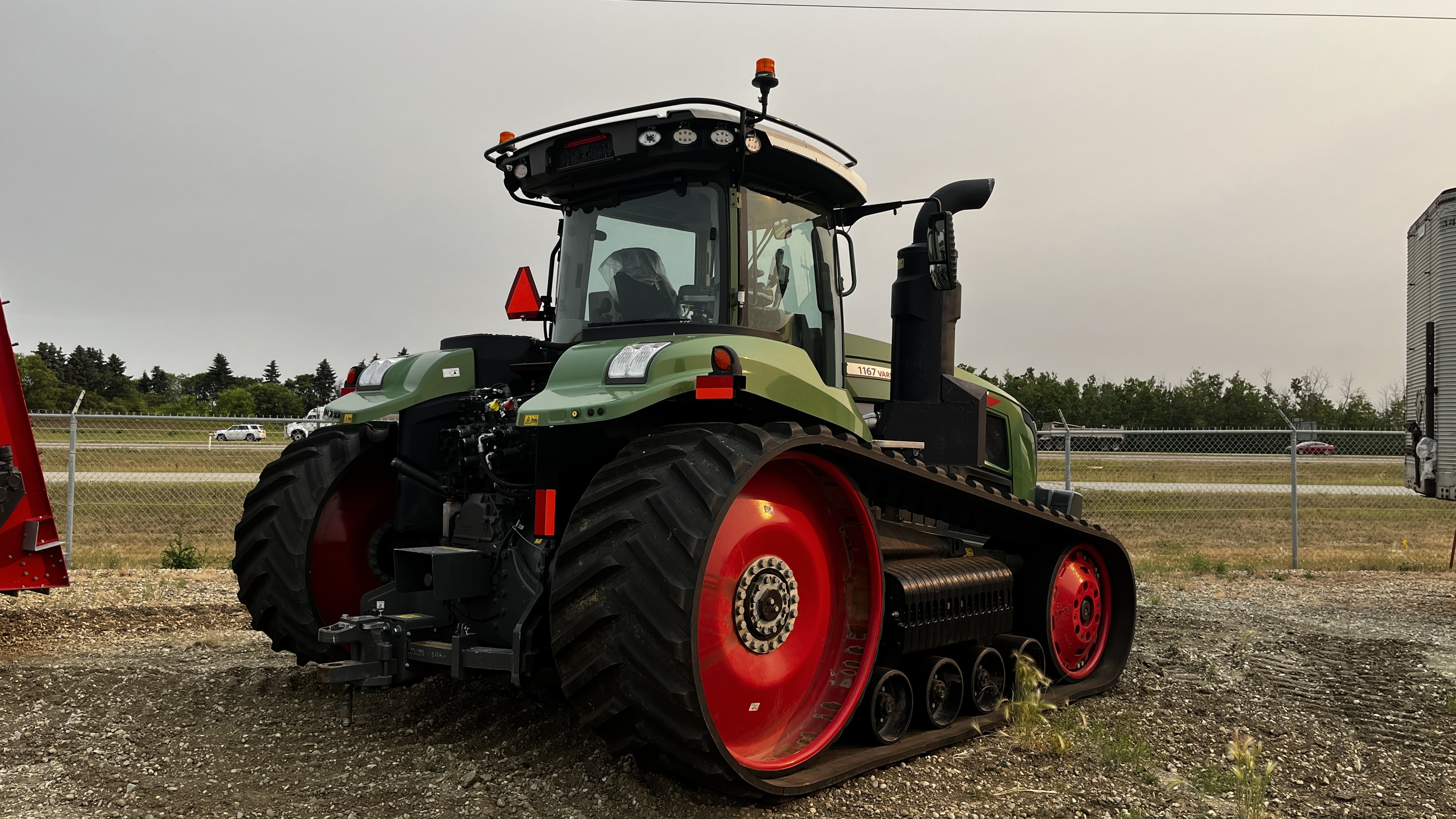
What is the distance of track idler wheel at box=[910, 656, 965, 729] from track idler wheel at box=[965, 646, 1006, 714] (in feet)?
0.23

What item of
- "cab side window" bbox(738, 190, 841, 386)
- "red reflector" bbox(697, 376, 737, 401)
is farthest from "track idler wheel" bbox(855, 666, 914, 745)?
"red reflector" bbox(697, 376, 737, 401)

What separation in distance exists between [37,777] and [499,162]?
3550mm

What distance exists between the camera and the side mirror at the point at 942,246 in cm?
523

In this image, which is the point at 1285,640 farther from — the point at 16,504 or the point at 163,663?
the point at 16,504

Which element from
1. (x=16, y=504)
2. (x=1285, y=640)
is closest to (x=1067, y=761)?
(x=1285, y=640)

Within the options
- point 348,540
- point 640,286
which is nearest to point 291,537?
point 348,540

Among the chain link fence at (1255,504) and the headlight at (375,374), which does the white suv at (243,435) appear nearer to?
the headlight at (375,374)

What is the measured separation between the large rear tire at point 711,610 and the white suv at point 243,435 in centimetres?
1291

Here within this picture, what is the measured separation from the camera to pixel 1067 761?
4.74 meters

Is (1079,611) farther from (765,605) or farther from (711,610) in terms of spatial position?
(711,610)

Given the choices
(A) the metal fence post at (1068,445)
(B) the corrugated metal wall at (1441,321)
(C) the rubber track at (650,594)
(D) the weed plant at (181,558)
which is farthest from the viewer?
(A) the metal fence post at (1068,445)

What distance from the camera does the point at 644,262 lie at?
5.00m

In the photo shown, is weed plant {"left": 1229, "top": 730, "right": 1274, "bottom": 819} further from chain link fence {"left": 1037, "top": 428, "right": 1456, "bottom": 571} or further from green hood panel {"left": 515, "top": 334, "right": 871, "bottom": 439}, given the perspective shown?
chain link fence {"left": 1037, "top": 428, "right": 1456, "bottom": 571}

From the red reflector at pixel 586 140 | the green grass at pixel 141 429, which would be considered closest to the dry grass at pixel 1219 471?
the green grass at pixel 141 429
